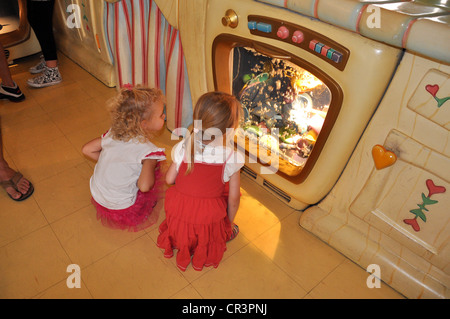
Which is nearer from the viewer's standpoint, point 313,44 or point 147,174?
point 313,44

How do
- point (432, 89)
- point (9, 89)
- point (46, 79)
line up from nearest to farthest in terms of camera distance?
point (432, 89), point (9, 89), point (46, 79)

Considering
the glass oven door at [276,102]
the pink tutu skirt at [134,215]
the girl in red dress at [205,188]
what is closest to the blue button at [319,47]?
the glass oven door at [276,102]

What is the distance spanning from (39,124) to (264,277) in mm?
1795

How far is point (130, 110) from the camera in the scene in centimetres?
127

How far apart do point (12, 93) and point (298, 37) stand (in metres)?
2.17

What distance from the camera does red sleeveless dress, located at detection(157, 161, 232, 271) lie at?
1254 mm

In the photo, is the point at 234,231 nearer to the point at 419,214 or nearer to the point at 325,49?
the point at 419,214

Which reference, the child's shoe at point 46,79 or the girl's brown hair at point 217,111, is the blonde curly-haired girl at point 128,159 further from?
the child's shoe at point 46,79

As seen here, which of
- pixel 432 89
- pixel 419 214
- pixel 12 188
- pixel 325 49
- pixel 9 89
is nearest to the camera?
pixel 432 89

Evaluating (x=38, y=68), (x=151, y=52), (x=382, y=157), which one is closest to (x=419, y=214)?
(x=382, y=157)

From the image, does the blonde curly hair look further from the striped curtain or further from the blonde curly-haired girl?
the striped curtain

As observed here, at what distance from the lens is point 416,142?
1.08m
